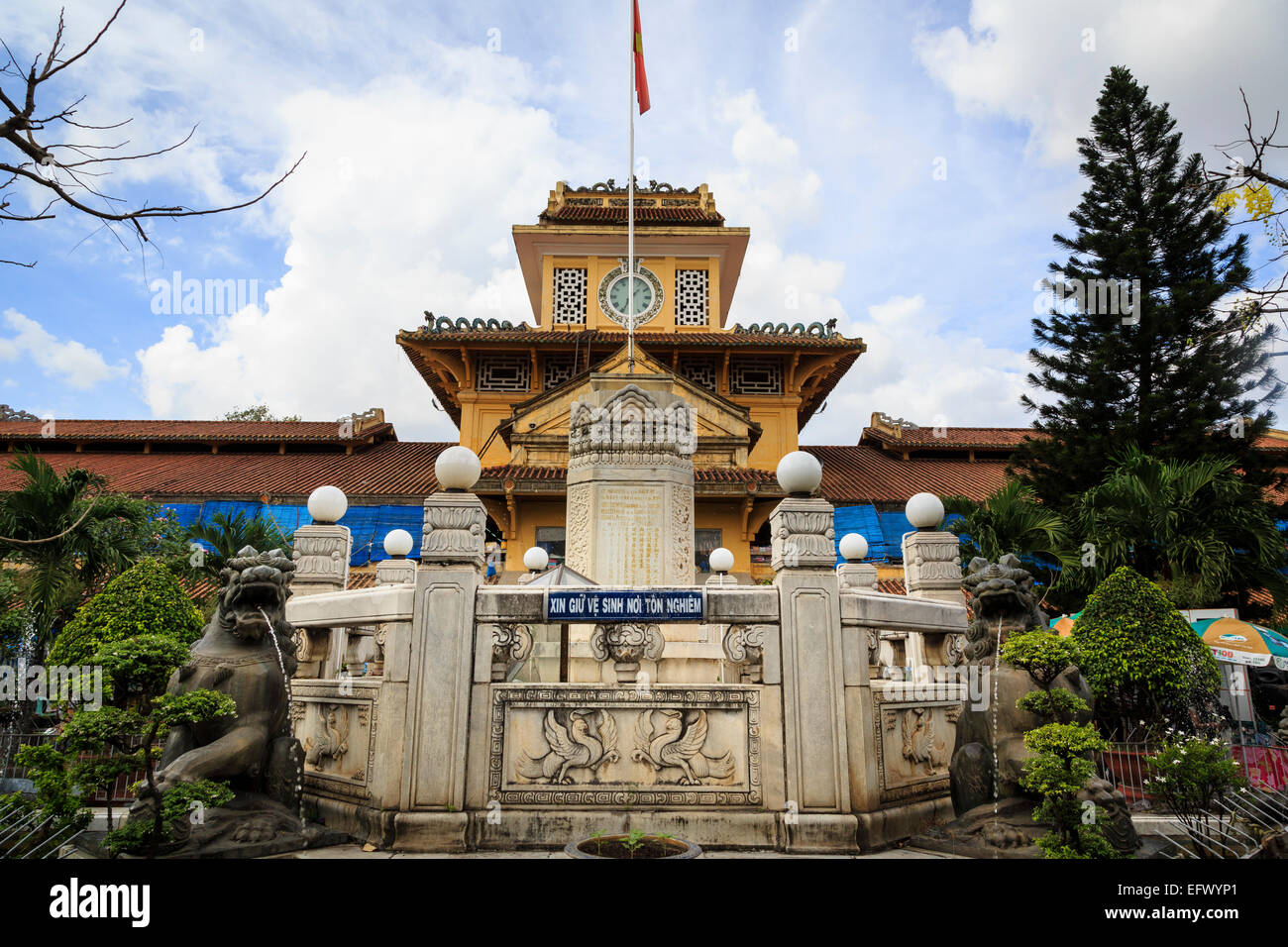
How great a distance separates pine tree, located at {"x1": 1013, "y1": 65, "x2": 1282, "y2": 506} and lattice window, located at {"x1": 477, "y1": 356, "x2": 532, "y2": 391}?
49.8 ft

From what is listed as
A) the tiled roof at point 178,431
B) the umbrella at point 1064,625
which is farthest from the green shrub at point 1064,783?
the tiled roof at point 178,431

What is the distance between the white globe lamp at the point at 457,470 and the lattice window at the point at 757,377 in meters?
17.9

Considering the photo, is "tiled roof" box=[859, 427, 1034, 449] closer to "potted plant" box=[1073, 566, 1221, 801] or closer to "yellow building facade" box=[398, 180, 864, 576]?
"yellow building facade" box=[398, 180, 864, 576]

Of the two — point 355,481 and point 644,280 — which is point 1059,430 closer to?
point 644,280

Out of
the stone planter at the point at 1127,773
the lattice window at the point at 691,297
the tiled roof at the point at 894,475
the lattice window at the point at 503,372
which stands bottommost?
the stone planter at the point at 1127,773

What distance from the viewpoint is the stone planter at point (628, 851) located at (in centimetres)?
554

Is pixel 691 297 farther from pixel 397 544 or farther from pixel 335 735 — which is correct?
pixel 335 735

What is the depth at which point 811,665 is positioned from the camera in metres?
6.51

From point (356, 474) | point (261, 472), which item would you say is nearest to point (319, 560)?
point (356, 474)

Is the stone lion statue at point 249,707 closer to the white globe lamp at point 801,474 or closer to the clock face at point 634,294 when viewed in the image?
the white globe lamp at point 801,474

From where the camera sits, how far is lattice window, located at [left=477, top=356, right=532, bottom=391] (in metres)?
24.2

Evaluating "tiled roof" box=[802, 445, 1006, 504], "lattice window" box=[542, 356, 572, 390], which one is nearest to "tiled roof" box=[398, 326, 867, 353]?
"lattice window" box=[542, 356, 572, 390]
